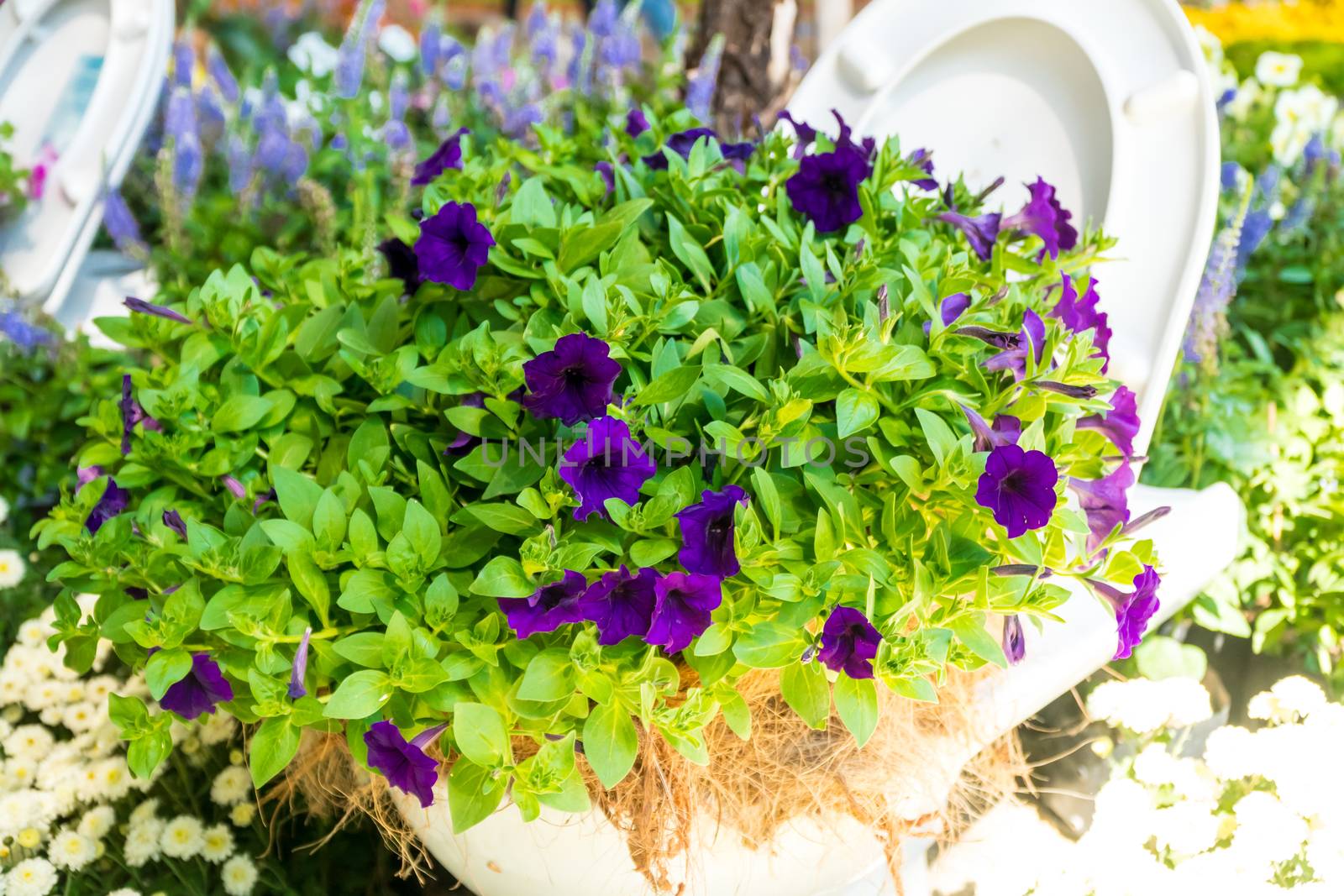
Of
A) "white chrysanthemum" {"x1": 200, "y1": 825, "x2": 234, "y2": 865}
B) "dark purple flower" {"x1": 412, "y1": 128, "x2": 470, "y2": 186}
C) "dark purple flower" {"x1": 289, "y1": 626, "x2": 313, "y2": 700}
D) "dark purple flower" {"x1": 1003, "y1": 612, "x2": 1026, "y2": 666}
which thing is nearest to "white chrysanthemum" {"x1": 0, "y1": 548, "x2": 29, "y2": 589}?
"white chrysanthemum" {"x1": 200, "y1": 825, "x2": 234, "y2": 865}

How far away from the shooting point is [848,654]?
2.45 ft

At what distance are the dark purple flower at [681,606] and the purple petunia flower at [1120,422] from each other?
41 centimetres

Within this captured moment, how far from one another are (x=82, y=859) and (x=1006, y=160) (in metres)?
1.41

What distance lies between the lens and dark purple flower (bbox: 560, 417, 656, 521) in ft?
2.43

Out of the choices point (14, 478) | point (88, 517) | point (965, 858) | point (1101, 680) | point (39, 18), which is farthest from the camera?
point (39, 18)

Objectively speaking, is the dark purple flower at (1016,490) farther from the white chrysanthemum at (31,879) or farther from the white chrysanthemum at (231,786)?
the white chrysanthemum at (31,879)

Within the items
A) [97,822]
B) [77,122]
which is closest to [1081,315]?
[97,822]

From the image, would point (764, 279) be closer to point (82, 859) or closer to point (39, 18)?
point (82, 859)

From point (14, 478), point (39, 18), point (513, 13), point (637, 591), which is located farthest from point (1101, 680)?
point (513, 13)

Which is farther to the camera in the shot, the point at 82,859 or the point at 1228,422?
the point at 1228,422

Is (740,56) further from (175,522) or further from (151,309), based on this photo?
(175,522)

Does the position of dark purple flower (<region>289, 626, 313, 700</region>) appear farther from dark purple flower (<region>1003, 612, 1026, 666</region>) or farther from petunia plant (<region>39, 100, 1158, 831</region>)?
dark purple flower (<region>1003, 612, 1026, 666</region>)

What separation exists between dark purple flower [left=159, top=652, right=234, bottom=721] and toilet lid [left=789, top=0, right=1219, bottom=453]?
86 centimetres

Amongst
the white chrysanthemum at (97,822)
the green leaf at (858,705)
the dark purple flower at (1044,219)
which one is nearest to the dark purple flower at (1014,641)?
the green leaf at (858,705)
